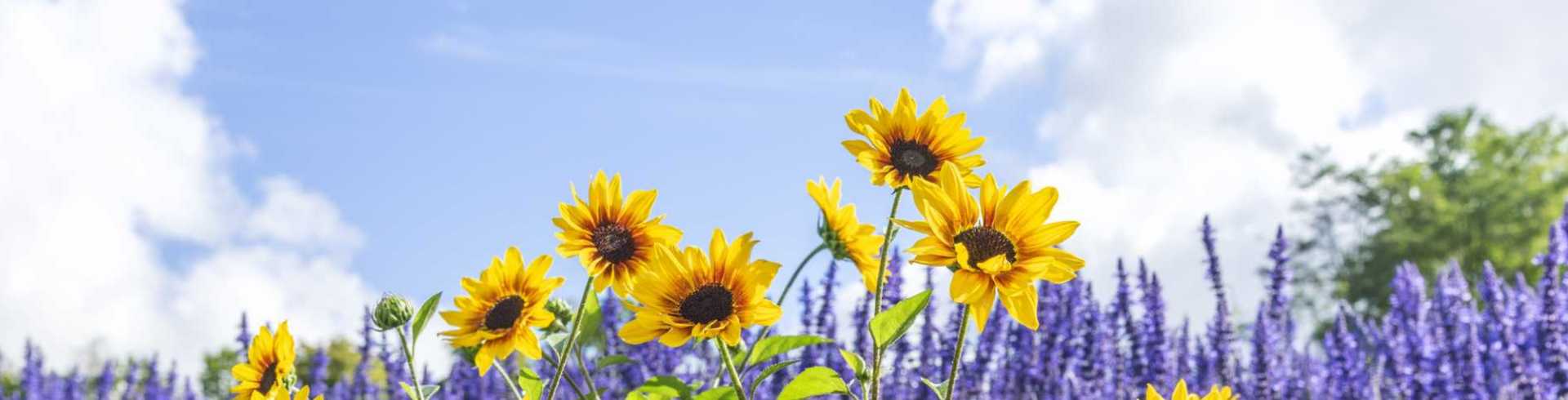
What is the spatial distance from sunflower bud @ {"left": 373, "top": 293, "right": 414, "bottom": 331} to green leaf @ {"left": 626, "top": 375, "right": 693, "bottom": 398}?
0.48 m

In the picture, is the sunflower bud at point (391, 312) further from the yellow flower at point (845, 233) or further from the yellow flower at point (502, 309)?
the yellow flower at point (845, 233)

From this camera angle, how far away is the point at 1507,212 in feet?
103

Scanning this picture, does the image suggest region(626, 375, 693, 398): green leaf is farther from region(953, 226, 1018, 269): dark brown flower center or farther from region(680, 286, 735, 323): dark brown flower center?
region(953, 226, 1018, 269): dark brown flower center

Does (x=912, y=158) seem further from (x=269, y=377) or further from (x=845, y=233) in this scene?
(x=269, y=377)

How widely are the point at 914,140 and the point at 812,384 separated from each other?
1.62 feet

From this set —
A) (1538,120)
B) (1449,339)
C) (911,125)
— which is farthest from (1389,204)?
(911,125)

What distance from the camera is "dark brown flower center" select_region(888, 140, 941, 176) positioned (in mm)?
2143

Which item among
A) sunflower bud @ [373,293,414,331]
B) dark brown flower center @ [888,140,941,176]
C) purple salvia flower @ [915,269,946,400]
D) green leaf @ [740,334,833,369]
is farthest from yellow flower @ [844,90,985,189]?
purple salvia flower @ [915,269,946,400]

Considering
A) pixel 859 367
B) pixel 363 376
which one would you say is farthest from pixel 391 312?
pixel 363 376

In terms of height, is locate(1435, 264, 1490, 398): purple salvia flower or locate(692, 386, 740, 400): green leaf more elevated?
locate(1435, 264, 1490, 398): purple salvia flower

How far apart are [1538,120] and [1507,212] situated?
4061 millimetres

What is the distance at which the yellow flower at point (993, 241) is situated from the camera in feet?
5.52

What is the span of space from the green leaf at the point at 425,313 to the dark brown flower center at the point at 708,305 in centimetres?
53

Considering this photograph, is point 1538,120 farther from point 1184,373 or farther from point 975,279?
point 975,279
